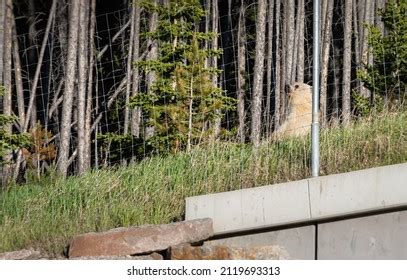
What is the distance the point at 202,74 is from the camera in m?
12.5

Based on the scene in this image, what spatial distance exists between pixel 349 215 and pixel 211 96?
4785 millimetres

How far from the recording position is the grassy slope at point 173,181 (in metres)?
8.91

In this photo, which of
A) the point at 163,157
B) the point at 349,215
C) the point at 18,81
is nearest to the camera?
the point at 349,215

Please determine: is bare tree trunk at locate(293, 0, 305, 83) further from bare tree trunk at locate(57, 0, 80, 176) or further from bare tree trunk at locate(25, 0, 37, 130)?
bare tree trunk at locate(25, 0, 37, 130)

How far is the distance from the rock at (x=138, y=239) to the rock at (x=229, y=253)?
19 cm

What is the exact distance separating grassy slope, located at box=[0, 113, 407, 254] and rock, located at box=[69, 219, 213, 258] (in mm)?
657

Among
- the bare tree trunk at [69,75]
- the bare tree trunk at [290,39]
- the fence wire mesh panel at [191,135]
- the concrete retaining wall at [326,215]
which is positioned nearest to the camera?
the concrete retaining wall at [326,215]

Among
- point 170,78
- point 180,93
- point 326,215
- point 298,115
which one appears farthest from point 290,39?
point 326,215

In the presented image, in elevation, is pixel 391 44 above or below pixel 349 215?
above

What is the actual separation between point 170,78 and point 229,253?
4.81 metres

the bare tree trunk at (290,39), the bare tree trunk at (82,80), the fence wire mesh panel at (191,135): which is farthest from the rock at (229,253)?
the bare tree trunk at (290,39)

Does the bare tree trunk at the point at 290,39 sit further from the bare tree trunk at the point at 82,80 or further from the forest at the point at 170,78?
the bare tree trunk at the point at 82,80
